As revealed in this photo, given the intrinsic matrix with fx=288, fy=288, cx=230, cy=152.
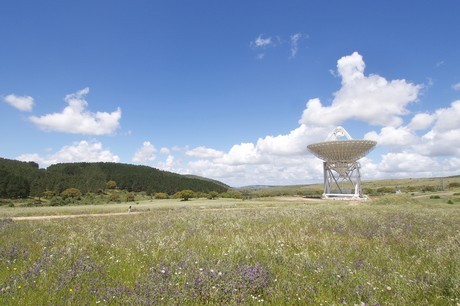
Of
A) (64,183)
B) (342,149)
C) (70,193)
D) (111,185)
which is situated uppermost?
(342,149)

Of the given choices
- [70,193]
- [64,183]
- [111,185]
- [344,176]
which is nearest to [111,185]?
[111,185]

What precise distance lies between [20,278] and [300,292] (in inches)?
249

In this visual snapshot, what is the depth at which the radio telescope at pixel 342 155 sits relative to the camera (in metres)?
74.5

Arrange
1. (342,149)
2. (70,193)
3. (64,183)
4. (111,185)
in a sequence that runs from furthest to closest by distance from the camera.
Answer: (111,185) → (64,183) → (70,193) → (342,149)

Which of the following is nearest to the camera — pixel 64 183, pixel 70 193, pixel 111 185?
pixel 70 193

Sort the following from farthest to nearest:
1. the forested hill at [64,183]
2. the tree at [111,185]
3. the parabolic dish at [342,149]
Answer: the tree at [111,185] < the forested hill at [64,183] < the parabolic dish at [342,149]

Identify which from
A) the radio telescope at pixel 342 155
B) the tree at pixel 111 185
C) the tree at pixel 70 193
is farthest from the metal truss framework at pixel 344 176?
the tree at pixel 111 185

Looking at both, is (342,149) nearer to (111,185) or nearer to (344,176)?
(344,176)

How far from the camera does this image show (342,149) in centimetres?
7669

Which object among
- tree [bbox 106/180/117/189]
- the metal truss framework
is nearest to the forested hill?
tree [bbox 106/180/117/189]

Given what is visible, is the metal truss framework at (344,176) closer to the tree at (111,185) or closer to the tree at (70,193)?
the tree at (70,193)

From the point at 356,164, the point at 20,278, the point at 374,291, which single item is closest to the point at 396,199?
the point at 356,164

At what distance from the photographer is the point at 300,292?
19.3ft

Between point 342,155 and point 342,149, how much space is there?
3022 millimetres
